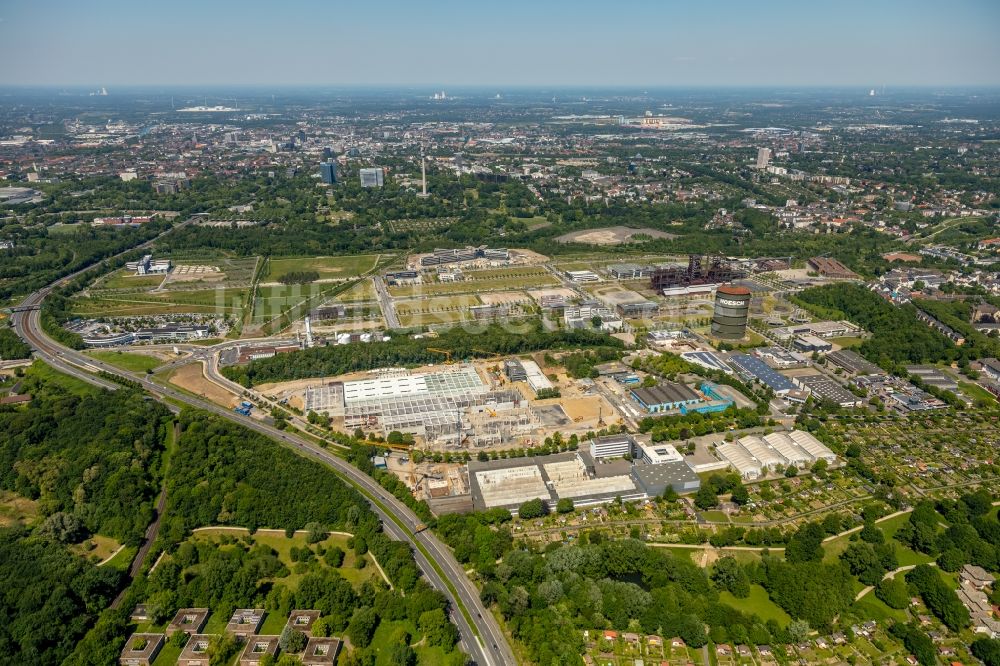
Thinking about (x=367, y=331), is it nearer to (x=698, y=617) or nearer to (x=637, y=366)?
(x=637, y=366)

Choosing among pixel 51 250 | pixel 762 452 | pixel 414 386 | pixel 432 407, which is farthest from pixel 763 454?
pixel 51 250

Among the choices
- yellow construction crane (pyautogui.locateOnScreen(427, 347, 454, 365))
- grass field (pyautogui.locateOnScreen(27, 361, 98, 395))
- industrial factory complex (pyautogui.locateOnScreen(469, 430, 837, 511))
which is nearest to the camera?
industrial factory complex (pyautogui.locateOnScreen(469, 430, 837, 511))

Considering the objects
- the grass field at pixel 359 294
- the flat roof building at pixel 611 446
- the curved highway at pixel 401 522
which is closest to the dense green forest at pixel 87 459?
the curved highway at pixel 401 522

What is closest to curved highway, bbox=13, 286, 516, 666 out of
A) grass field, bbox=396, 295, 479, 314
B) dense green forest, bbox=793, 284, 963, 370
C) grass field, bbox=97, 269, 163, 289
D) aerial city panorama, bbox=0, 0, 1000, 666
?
aerial city panorama, bbox=0, 0, 1000, 666

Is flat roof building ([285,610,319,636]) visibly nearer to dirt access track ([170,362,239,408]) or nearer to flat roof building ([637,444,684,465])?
flat roof building ([637,444,684,465])

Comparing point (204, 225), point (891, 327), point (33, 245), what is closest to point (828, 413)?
point (891, 327)

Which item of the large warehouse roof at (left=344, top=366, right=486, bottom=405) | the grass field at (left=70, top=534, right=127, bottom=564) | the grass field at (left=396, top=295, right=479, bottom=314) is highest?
the grass field at (left=396, top=295, right=479, bottom=314)
